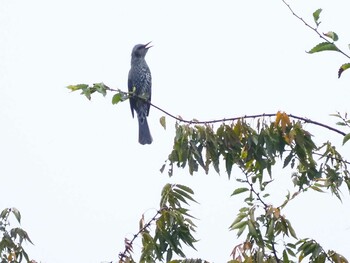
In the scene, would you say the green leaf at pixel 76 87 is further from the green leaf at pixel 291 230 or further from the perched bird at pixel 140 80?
the perched bird at pixel 140 80

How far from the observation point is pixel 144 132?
1007cm

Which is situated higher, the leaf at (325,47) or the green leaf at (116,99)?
the green leaf at (116,99)

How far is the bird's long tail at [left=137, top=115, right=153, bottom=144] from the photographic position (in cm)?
980

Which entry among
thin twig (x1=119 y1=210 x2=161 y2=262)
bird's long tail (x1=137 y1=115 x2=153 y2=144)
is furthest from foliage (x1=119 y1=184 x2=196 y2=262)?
bird's long tail (x1=137 y1=115 x2=153 y2=144)

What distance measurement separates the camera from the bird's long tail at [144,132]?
32.2ft

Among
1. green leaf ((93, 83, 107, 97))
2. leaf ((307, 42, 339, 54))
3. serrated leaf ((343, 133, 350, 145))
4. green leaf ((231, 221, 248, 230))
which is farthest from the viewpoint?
green leaf ((93, 83, 107, 97))

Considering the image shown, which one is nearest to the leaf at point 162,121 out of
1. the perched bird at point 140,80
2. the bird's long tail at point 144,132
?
the bird's long tail at point 144,132

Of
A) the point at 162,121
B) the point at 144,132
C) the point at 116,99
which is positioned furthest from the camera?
the point at 144,132

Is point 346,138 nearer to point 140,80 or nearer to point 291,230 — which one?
point 291,230

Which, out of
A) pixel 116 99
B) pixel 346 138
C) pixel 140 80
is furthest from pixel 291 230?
pixel 140 80

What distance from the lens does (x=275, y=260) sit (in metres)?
3.43

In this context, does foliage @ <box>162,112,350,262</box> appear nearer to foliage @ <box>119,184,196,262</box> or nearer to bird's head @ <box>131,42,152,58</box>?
foliage @ <box>119,184,196,262</box>

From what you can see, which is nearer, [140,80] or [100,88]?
[100,88]

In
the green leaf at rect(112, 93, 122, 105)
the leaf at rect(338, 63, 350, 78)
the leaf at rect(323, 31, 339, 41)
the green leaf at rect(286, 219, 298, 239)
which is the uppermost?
the green leaf at rect(112, 93, 122, 105)
